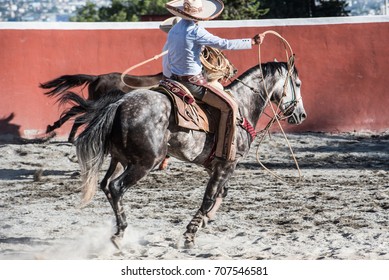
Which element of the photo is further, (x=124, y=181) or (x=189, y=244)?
(x=189, y=244)

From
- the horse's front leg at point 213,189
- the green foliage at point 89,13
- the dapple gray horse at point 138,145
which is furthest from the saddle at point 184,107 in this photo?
the green foliage at point 89,13

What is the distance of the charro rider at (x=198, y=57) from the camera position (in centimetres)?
710

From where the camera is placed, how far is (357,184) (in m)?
10.2

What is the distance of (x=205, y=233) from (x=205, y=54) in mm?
1621

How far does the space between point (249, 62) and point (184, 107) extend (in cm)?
757

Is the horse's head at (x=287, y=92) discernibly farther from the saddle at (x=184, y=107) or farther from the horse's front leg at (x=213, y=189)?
the saddle at (x=184, y=107)

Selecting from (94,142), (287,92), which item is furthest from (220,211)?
(94,142)

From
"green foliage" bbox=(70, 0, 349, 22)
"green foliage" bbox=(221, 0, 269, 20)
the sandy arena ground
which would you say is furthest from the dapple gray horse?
"green foliage" bbox=(221, 0, 269, 20)

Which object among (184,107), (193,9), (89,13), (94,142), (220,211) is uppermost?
(193,9)

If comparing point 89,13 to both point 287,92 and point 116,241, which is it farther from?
point 116,241

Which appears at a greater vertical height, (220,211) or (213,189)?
(213,189)

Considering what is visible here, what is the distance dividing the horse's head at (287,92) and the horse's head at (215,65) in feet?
1.68

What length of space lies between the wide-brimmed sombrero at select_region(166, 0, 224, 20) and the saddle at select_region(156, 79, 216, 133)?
57 cm

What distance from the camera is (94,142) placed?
22.8 feet
